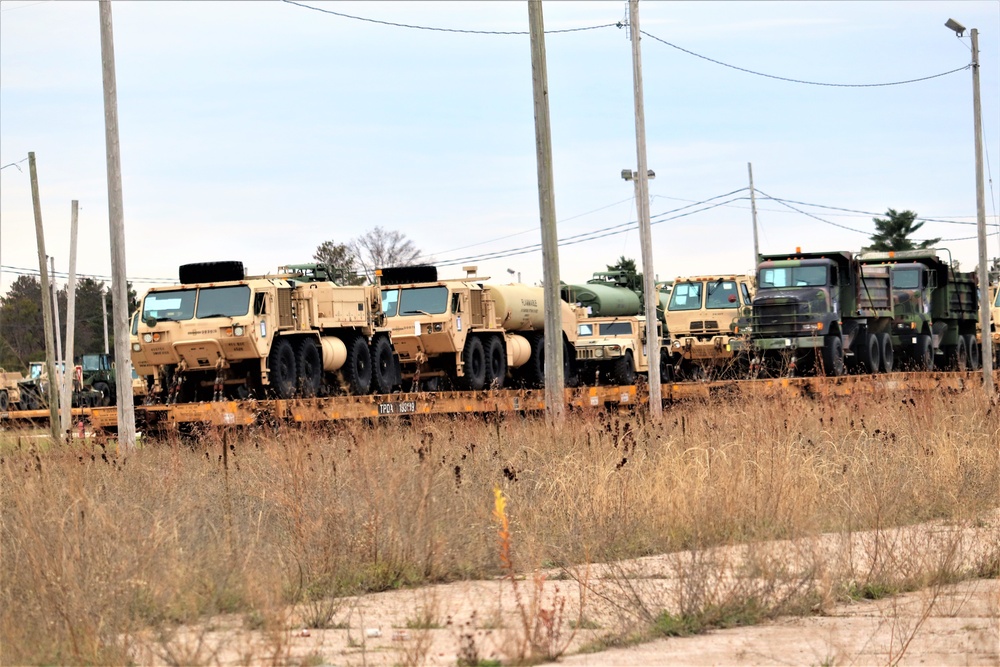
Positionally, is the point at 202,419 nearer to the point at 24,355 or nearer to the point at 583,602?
the point at 583,602

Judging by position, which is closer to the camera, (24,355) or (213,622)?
(213,622)

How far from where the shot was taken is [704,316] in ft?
100

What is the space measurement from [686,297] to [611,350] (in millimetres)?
2123

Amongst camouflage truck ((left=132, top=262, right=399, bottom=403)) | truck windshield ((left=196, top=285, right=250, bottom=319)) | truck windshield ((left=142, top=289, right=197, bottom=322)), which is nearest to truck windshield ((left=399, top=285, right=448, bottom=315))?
camouflage truck ((left=132, top=262, right=399, bottom=403))

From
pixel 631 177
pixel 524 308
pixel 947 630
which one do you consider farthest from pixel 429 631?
pixel 631 177

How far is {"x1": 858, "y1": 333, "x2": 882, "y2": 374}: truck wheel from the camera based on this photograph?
28.9 m

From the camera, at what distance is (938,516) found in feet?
35.9

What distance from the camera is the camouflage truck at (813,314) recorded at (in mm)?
27500

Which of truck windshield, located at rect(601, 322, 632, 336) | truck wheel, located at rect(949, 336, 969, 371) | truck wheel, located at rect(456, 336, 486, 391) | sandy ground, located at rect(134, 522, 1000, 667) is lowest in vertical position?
sandy ground, located at rect(134, 522, 1000, 667)

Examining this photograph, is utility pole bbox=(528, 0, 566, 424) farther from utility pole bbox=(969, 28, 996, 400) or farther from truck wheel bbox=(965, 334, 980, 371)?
truck wheel bbox=(965, 334, 980, 371)

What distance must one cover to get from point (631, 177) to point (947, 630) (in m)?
29.5

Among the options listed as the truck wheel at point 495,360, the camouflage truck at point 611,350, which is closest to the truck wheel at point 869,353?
the camouflage truck at point 611,350

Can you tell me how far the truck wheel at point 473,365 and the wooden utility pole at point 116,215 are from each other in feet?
32.4

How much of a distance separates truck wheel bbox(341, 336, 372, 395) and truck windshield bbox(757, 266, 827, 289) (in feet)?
29.7
